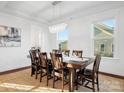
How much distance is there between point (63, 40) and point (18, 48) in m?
2.31

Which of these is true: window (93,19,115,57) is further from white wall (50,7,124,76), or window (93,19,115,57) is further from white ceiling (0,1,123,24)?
white ceiling (0,1,123,24)

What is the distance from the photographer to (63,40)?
576 centimetres

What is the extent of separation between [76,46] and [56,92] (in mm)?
2799

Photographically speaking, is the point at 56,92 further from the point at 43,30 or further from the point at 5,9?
the point at 43,30

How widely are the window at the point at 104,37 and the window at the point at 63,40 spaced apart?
1.60 meters

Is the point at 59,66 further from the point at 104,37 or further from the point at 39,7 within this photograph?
the point at 39,7

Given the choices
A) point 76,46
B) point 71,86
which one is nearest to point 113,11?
point 76,46

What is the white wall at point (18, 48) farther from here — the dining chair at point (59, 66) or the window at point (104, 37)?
the window at point (104, 37)

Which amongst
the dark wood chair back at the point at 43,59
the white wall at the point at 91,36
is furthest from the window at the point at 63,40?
the dark wood chair back at the point at 43,59

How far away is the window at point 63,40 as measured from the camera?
5586 mm

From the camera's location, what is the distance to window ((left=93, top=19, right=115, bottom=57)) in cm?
407

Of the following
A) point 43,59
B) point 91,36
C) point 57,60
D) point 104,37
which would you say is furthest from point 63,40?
point 57,60

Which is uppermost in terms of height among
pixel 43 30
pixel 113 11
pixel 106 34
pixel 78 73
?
pixel 113 11

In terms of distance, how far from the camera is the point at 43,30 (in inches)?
237
